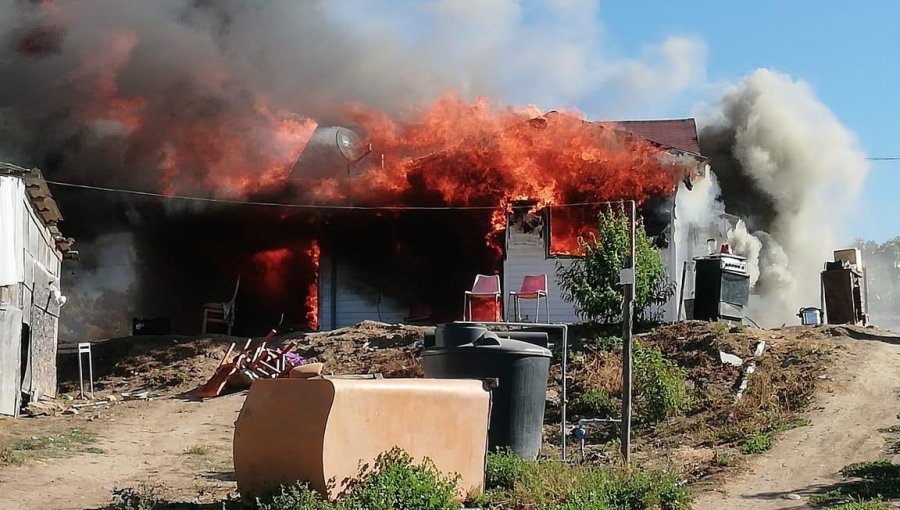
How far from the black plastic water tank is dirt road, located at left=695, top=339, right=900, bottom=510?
218cm

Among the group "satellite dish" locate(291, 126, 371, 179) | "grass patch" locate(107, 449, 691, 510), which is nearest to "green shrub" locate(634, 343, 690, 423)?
"grass patch" locate(107, 449, 691, 510)

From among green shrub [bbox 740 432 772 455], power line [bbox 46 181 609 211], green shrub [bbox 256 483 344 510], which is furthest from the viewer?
power line [bbox 46 181 609 211]

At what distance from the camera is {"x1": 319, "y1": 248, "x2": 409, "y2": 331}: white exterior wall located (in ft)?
78.1

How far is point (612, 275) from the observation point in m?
19.2

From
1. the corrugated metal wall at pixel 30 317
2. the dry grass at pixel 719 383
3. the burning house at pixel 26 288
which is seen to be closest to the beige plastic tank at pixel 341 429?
the dry grass at pixel 719 383

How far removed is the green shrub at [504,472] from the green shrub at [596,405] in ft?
17.1

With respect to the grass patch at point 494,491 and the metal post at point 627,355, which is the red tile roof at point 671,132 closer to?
the metal post at point 627,355

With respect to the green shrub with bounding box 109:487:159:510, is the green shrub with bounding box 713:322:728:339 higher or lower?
higher

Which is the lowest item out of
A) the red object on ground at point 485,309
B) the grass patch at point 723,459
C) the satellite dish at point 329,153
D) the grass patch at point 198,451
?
the grass patch at point 198,451

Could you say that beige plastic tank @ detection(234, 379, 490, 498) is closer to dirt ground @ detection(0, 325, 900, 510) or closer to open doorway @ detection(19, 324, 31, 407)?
dirt ground @ detection(0, 325, 900, 510)

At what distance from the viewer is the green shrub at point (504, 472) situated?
9.91m

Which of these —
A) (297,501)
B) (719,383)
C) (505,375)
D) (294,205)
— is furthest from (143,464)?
(294,205)

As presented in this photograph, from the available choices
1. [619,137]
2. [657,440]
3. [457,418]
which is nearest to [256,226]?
[619,137]

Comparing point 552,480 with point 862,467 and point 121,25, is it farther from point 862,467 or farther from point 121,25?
point 121,25
